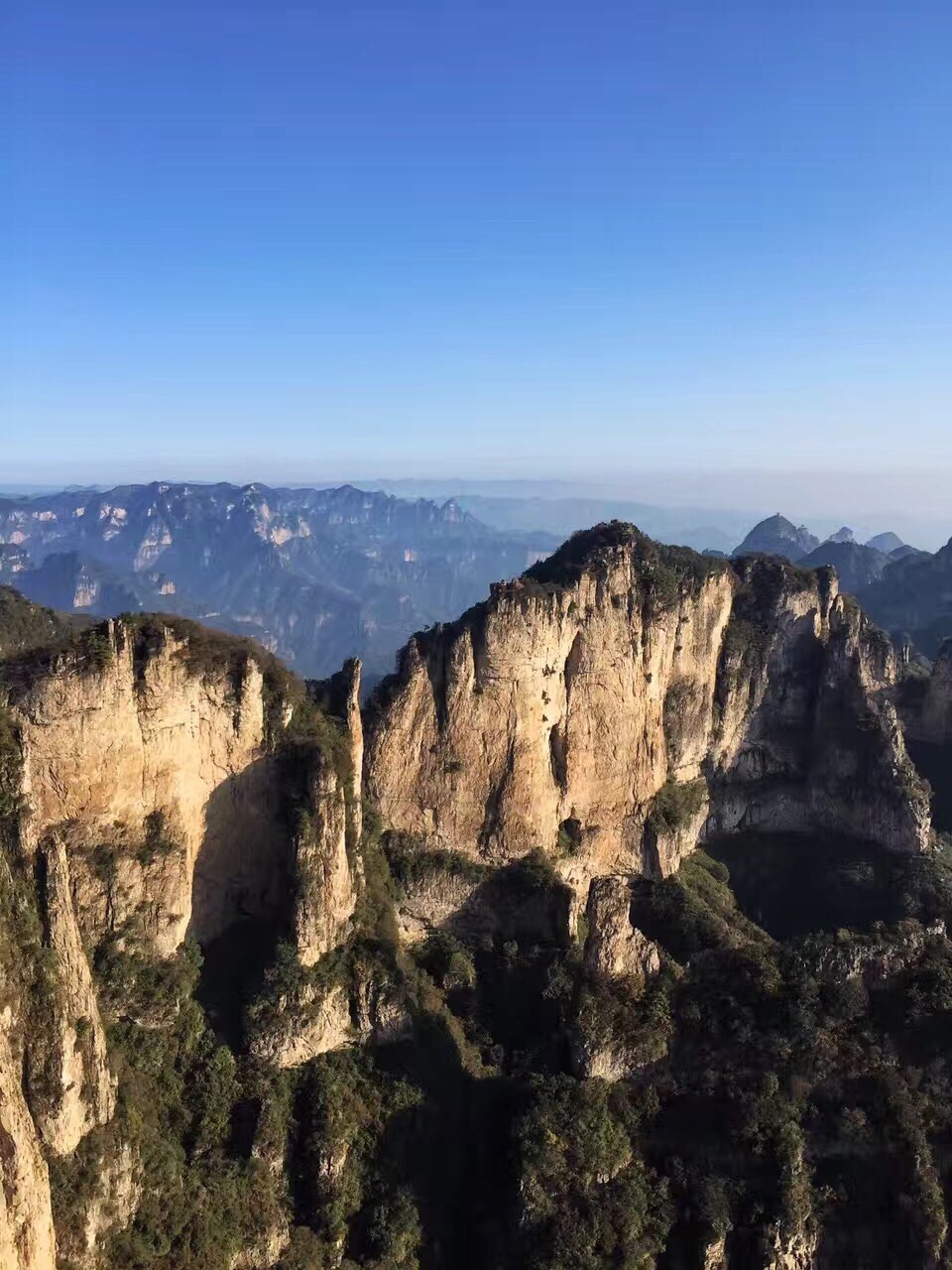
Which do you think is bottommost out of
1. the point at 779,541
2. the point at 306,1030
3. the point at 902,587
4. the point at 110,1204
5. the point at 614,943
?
the point at 110,1204

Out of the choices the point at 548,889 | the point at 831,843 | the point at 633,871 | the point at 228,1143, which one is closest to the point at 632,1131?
the point at 548,889

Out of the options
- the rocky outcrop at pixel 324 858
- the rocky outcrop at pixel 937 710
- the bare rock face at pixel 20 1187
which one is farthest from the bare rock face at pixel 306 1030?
the rocky outcrop at pixel 937 710

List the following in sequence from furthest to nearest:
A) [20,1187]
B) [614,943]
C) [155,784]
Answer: [614,943] → [155,784] → [20,1187]

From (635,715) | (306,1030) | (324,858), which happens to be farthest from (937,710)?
(306,1030)

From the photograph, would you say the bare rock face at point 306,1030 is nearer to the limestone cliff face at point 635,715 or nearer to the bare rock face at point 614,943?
the bare rock face at point 614,943

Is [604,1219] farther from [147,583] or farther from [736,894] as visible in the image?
[147,583]

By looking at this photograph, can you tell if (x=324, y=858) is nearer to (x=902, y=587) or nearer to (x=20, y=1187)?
(x=20, y=1187)
